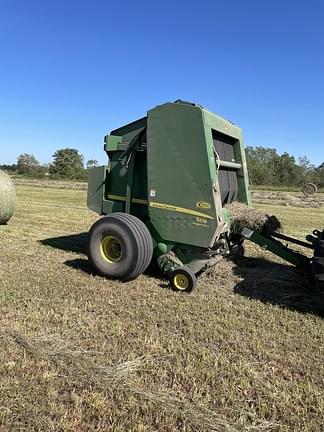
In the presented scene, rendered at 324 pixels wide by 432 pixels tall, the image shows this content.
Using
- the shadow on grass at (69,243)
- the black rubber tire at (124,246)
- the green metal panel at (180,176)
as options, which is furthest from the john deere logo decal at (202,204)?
the shadow on grass at (69,243)

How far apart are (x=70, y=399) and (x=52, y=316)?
1.43 meters

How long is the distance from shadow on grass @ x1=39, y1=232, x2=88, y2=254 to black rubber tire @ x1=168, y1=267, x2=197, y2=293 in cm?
245

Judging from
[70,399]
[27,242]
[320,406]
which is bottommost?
[320,406]

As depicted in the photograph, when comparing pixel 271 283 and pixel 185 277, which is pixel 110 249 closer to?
pixel 185 277

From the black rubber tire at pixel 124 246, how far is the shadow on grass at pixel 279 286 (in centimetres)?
129

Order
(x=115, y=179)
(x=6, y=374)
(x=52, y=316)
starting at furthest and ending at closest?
(x=115, y=179), (x=52, y=316), (x=6, y=374)

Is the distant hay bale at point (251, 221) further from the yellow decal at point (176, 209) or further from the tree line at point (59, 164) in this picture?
the tree line at point (59, 164)

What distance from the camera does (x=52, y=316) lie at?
3934mm

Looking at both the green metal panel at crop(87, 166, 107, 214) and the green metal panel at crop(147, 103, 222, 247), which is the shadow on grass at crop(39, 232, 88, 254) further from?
the green metal panel at crop(147, 103, 222, 247)

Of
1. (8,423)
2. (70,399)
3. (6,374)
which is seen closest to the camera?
(8,423)

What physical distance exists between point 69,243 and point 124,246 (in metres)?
2.86

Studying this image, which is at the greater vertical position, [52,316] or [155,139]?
[155,139]

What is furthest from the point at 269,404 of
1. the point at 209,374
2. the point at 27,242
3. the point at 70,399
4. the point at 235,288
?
the point at 27,242

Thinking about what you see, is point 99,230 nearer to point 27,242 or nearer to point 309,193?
point 27,242
